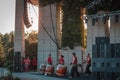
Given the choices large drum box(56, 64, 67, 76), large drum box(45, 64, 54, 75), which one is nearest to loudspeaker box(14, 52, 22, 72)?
large drum box(45, 64, 54, 75)

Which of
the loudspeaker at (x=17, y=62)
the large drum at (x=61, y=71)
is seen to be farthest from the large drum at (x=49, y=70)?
the loudspeaker at (x=17, y=62)

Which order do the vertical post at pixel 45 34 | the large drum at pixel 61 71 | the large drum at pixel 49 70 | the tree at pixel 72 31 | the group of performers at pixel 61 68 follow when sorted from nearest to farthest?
the group of performers at pixel 61 68 < the large drum at pixel 61 71 < the large drum at pixel 49 70 < the vertical post at pixel 45 34 < the tree at pixel 72 31

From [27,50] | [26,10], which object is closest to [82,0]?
[26,10]

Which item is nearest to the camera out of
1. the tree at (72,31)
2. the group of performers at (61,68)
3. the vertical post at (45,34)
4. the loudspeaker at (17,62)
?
the group of performers at (61,68)

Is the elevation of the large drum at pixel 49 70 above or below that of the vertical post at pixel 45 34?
below

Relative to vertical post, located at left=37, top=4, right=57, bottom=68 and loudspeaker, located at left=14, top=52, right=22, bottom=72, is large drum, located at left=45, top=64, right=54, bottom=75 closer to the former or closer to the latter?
vertical post, located at left=37, top=4, right=57, bottom=68

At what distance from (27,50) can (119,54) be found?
23530mm

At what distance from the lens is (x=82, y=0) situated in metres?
29.5

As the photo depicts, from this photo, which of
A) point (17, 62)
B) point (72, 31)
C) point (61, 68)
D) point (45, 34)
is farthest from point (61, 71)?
point (72, 31)

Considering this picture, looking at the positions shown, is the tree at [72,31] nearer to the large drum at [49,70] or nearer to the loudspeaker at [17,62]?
the loudspeaker at [17,62]

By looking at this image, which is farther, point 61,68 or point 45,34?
point 45,34

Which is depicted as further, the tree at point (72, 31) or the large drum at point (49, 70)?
the tree at point (72, 31)

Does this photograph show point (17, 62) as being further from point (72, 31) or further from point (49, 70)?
point (72, 31)

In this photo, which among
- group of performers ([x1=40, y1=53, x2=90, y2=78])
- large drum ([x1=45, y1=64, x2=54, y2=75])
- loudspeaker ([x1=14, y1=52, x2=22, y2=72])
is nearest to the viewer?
group of performers ([x1=40, y1=53, x2=90, y2=78])
